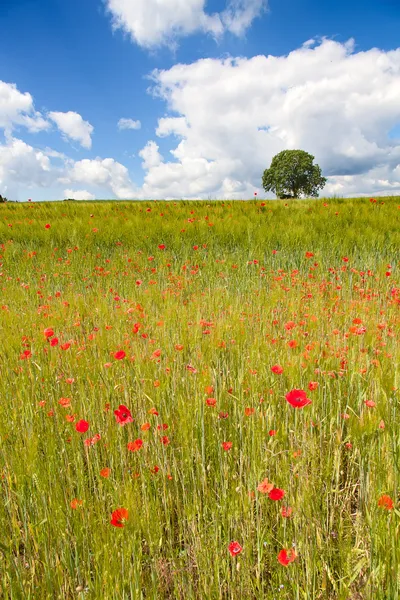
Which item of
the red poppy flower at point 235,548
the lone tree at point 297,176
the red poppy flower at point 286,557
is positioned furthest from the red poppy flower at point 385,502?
the lone tree at point 297,176

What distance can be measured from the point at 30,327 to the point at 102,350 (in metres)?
1.05

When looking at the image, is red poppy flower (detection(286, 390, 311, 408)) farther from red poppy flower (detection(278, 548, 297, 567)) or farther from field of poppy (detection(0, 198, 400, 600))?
red poppy flower (detection(278, 548, 297, 567))

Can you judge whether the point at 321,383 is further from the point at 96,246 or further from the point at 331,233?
the point at 96,246

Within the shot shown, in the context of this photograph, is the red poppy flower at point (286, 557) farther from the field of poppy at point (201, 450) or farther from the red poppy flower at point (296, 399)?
the red poppy flower at point (296, 399)

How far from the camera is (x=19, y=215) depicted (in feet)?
33.7

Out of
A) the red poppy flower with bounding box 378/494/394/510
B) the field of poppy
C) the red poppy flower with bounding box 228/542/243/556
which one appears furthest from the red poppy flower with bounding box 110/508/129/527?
the red poppy flower with bounding box 378/494/394/510

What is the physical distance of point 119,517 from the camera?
927 millimetres

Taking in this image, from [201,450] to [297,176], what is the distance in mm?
44945

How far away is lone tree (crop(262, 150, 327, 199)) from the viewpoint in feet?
138

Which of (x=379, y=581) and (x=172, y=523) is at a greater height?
(x=379, y=581)

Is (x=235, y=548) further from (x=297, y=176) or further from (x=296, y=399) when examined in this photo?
(x=297, y=176)

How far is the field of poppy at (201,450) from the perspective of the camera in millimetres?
1067

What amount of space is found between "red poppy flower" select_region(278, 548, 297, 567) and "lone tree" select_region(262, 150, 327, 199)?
43.4 metres

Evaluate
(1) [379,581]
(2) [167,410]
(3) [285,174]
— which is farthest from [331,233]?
(3) [285,174]
